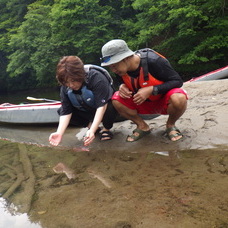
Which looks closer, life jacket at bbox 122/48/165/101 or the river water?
the river water

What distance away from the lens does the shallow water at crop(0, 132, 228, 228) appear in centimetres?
141

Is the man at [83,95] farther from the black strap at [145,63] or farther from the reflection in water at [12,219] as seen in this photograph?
the reflection in water at [12,219]

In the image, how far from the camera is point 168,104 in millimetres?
2404

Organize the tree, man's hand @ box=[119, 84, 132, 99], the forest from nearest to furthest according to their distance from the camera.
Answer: man's hand @ box=[119, 84, 132, 99]
the tree
the forest

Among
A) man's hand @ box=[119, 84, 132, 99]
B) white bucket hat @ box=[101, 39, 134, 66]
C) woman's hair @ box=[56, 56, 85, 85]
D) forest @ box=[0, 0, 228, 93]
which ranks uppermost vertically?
white bucket hat @ box=[101, 39, 134, 66]

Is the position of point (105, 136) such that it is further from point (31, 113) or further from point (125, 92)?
point (31, 113)

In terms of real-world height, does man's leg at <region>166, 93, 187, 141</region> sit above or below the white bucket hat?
below

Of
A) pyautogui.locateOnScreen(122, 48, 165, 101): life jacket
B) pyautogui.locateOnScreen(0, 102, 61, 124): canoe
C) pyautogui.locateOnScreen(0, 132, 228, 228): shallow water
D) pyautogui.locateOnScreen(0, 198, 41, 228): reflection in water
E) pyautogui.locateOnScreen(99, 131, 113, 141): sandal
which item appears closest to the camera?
pyautogui.locateOnScreen(0, 132, 228, 228): shallow water

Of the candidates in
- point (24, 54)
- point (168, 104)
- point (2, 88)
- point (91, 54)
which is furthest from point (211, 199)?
point (2, 88)

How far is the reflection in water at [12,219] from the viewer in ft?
5.05

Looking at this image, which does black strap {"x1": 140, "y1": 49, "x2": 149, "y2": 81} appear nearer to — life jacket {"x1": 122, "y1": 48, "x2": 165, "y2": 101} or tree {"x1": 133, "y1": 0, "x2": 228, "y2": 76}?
life jacket {"x1": 122, "y1": 48, "x2": 165, "y2": 101}

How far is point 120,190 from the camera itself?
1.77 m

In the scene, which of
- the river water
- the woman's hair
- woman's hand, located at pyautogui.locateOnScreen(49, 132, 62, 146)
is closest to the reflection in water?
the river water

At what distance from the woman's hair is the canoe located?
1.74 metres
